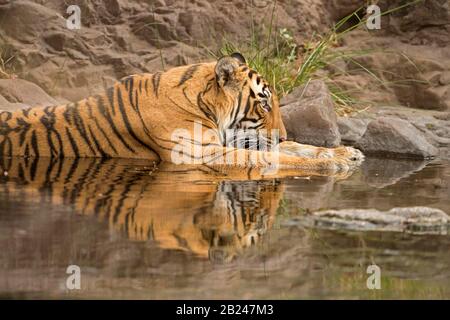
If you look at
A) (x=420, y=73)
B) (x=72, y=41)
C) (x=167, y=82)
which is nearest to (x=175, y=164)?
(x=167, y=82)

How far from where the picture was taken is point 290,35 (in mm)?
11883

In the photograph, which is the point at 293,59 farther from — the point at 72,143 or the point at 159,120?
the point at 72,143

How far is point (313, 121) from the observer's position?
28.8ft

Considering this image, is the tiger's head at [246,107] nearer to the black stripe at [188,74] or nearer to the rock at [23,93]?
the black stripe at [188,74]

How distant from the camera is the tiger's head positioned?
7113 mm

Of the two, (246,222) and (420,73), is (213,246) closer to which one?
(246,222)

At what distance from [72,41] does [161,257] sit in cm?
789

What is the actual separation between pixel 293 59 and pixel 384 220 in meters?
6.37

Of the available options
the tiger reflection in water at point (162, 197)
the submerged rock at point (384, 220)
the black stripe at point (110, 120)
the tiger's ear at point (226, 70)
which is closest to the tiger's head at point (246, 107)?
the tiger's ear at point (226, 70)

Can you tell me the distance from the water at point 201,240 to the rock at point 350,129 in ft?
9.69

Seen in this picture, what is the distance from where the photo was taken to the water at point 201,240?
3.38 meters

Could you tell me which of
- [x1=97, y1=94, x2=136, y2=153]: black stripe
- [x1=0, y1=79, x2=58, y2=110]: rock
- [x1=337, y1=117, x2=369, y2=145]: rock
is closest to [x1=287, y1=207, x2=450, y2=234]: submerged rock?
[x1=97, y1=94, x2=136, y2=153]: black stripe

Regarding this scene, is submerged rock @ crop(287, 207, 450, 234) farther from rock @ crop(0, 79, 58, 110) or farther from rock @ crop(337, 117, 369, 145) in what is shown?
rock @ crop(0, 79, 58, 110)

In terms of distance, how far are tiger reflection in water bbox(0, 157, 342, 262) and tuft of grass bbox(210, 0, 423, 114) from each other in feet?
11.7
